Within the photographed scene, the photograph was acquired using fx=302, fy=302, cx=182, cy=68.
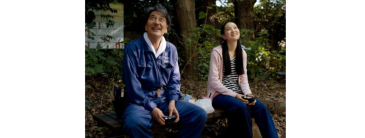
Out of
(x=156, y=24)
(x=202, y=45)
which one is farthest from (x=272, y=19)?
(x=156, y=24)

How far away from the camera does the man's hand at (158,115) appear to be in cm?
262

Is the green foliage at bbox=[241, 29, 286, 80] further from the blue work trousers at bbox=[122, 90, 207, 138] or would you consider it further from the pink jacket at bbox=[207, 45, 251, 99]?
the blue work trousers at bbox=[122, 90, 207, 138]

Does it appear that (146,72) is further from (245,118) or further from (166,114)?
(245,118)

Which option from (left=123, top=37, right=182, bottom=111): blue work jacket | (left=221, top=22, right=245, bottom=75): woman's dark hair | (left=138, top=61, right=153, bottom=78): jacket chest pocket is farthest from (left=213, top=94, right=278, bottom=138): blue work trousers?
(left=138, top=61, right=153, bottom=78): jacket chest pocket

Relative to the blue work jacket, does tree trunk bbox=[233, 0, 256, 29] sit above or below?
above

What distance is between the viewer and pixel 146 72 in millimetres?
2832

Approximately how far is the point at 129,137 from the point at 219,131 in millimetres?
1922

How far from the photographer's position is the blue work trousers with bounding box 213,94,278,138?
311cm

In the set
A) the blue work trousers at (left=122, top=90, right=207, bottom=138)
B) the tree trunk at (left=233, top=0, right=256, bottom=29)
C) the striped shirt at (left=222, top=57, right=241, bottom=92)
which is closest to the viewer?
the blue work trousers at (left=122, top=90, right=207, bottom=138)

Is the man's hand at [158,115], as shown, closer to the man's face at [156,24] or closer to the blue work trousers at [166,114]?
the blue work trousers at [166,114]

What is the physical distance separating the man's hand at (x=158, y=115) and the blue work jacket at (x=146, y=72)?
0.14 feet

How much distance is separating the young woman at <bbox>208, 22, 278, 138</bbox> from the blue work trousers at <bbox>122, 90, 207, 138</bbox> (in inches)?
20.0

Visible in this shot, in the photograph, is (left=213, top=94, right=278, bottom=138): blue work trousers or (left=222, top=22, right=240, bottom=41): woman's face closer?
(left=213, top=94, right=278, bottom=138): blue work trousers

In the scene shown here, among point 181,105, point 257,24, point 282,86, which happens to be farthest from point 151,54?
point 257,24
